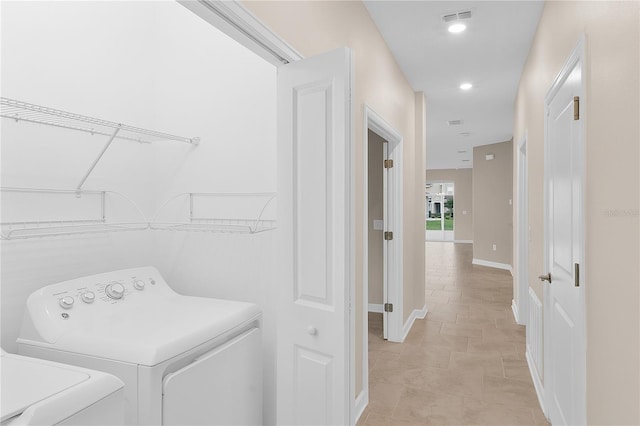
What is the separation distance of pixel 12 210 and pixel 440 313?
182 inches

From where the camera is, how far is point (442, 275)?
25.7 feet

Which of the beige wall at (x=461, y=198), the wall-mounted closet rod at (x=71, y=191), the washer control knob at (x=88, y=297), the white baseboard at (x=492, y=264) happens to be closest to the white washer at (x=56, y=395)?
the washer control knob at (x=88, y=297)

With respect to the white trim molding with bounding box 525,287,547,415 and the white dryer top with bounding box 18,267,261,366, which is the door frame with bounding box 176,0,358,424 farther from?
the white trim molding with bounding box 525,287,547,415

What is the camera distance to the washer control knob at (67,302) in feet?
5.40

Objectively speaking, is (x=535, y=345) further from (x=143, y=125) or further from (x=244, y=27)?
(x=143, y=125)

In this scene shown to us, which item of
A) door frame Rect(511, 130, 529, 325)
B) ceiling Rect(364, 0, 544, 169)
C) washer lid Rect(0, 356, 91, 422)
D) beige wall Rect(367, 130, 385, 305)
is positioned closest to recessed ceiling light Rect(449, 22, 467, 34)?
ceiling Rect(364, 0, 544, 169)

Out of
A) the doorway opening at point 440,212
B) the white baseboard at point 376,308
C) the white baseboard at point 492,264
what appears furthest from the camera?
the doorway opening at point 440,212

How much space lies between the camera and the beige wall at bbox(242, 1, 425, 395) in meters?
1.90

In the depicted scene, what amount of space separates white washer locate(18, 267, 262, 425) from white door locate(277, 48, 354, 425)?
0.20 metres

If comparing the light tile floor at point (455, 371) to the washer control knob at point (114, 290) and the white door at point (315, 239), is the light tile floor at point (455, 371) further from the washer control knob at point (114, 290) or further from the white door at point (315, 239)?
the washer control knob at point (114, 290)

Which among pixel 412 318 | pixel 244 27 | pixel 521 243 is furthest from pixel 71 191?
pixel 521 243

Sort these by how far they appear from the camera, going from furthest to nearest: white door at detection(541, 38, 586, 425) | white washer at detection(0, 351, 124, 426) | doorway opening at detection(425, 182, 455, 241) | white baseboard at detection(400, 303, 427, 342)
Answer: doorway opening at detection(425, 182, 455, 241), white baseboard at detection(400, 303, 427, 342), white door at detection(541, 38, 586, 425), white washer at detection(0, 351, 124, 426)

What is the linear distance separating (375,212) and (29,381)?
167 inches

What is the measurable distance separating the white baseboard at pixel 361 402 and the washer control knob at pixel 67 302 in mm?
1792
